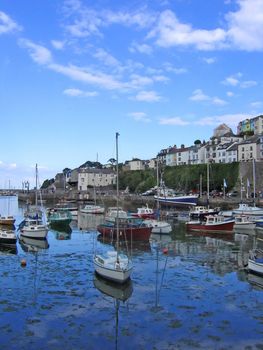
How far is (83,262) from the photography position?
29625 mm

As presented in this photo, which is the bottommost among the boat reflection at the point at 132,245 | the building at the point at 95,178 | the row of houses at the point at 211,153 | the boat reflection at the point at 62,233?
the boat reflection at the point at 132,245

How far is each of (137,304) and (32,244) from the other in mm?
21573

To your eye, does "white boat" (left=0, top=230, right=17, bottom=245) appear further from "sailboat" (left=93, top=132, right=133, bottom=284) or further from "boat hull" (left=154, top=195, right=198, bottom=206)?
"boat hull" (left=154, top=195, right=198, bottom=206)

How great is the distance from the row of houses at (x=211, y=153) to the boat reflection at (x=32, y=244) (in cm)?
6768

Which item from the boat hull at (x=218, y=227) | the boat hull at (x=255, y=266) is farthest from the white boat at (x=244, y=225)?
the boat hull at (x=255, y=266)

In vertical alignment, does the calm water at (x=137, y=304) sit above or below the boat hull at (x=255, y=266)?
below

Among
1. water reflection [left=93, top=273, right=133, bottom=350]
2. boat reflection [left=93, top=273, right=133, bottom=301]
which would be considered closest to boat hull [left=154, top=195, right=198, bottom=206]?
water reflection [left=93, top=273, right=133, bottom=350]

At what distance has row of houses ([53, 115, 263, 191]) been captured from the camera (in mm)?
112125

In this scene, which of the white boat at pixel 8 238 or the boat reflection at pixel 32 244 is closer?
the boat reflection at pixel 32 244

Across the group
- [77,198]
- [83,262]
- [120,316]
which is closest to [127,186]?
[77,198]

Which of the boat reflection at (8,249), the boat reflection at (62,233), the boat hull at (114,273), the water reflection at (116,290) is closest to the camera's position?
the water reflection at (116,290)

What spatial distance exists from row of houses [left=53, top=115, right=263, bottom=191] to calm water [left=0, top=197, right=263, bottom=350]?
7505 cm

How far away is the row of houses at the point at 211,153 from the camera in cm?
11212

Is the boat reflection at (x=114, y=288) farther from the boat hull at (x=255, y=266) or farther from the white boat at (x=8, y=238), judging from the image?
the white boat at (x=8, y=238)
